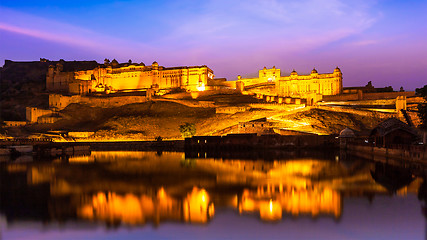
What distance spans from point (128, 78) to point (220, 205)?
3342 inches

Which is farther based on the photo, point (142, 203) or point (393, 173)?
point (393, 173)

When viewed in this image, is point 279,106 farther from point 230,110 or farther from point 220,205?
point 220,205

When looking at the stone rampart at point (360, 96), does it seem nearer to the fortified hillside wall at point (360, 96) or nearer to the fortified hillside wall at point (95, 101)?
the fortified hillside wall at point (360, 96)

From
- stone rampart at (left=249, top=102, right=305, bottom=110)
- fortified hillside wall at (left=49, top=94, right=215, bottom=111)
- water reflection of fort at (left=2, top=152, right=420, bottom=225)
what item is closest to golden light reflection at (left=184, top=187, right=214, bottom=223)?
water reflection of fort at (left=2, top=152, right=420, bottom=225)

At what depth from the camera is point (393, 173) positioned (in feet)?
75.6

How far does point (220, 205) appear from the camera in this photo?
15.3 meters

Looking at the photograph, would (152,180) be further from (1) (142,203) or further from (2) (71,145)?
(2) (71,145)

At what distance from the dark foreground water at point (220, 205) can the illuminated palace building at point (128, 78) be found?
6645 cm

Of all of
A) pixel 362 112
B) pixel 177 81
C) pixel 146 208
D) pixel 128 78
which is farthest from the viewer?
pixel 128 78

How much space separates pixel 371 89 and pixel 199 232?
7493cm

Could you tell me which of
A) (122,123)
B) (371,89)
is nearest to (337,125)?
(371,89)

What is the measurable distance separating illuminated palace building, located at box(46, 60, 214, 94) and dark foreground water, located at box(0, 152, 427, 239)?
66454 mm

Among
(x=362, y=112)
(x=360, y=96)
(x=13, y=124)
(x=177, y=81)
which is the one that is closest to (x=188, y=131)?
(x=362, y=112)

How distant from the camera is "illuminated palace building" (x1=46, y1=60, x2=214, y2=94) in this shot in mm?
91188
